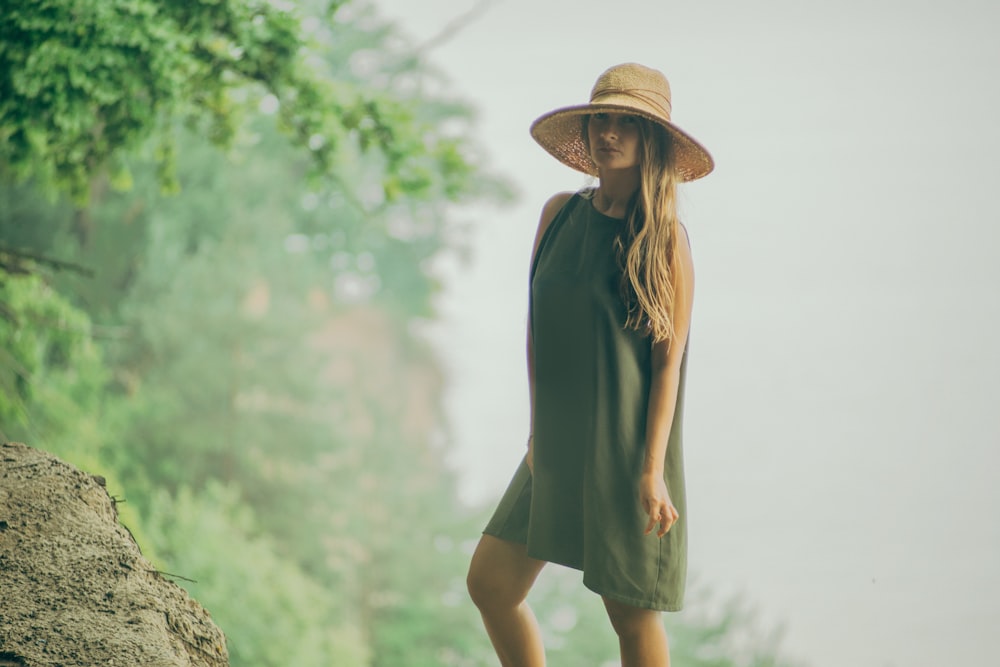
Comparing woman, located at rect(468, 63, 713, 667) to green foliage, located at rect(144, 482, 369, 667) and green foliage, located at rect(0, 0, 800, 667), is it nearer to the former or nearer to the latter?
green foliage, located at rect(0, 0, 800, 667)

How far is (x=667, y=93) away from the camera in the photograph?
272cm

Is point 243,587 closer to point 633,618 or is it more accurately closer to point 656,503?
point 633,618

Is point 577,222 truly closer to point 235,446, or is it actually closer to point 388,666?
point 235,446

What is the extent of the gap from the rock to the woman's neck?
4.55 ft

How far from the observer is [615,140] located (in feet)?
8.72

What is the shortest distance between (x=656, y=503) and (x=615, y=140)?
2.84 ft

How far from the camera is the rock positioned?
2.31 metres

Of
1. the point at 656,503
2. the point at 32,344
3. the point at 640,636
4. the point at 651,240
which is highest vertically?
the point at 32,344

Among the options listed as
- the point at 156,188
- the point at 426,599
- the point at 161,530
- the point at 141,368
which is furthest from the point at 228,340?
the point at 426,599

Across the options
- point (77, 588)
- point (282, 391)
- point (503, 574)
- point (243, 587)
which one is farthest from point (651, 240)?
point (282, 391)

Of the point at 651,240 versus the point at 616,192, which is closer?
the point at 651,240

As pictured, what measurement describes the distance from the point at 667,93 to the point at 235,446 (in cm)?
1466

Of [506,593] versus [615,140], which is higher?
[615,140]

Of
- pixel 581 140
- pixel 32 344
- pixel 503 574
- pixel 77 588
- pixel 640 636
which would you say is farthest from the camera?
pixel 32 344
